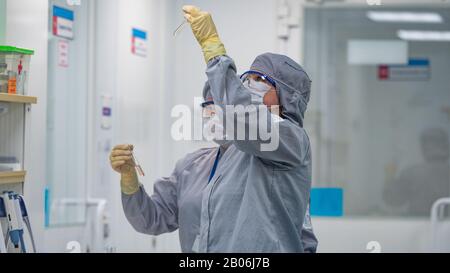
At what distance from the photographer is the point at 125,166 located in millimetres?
1834

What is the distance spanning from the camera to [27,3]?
2.23m

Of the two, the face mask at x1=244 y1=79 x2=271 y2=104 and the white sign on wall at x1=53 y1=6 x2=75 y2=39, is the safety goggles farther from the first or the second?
the white sign on wall at x1=53 y1=6 x2=75 y2=39

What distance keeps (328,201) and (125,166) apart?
62.0 inches

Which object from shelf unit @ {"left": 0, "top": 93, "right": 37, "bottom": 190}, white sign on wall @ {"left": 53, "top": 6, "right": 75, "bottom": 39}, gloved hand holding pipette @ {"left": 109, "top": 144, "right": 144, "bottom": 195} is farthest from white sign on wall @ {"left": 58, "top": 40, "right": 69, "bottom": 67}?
gloved hand holding pipette @ {"left": 109, "top": 144, "right": 144, "bottom": 195}

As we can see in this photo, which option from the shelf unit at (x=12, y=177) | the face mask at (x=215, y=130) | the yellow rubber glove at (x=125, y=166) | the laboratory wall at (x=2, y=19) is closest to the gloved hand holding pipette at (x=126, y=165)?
the yellow rubber glove at (x=125, y=166)

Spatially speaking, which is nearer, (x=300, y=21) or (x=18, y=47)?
(x=18, y=47)

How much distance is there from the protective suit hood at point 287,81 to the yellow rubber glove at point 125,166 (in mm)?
380

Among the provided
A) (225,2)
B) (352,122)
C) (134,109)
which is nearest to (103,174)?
(134,109)

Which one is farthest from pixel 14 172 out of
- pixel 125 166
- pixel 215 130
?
pixel 215 130

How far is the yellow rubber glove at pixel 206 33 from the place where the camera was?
1.61 m

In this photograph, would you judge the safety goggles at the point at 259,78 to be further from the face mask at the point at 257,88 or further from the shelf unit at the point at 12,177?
the shelf unit at the point at 12,177
